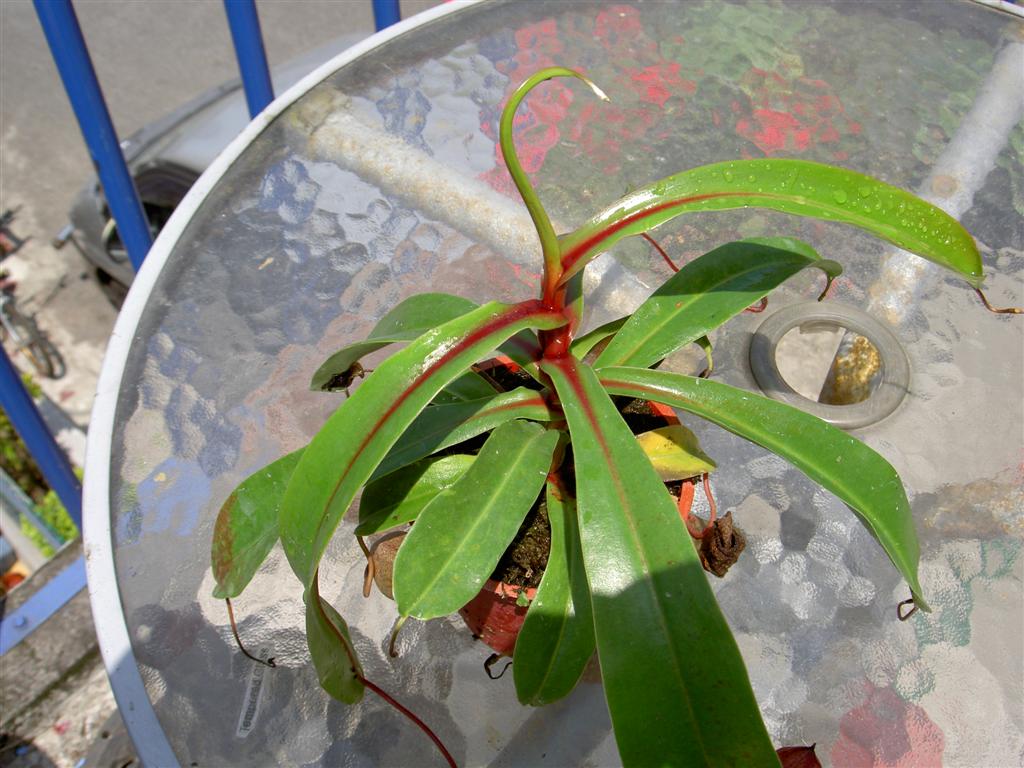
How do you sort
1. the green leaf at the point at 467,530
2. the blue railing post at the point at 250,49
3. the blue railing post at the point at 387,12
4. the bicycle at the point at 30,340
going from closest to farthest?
the green leaf at the point at 467,530 → the blue railing post at the point at 250,49 → the blue railing post at the point at 387,12 → the bicycle at the point at 30,340

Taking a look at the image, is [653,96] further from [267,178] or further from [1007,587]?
[1007,587]

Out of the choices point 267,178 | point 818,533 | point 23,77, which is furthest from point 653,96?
point 23,77

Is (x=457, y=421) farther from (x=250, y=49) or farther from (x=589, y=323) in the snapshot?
(x=250, y=49)

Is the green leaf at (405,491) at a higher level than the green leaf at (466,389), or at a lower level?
lower

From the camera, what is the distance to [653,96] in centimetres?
131

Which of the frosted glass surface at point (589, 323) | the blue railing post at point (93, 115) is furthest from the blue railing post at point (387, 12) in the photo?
the blue railing post at point (93, 115)

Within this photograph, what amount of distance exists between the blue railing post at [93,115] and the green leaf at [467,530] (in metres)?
0.94

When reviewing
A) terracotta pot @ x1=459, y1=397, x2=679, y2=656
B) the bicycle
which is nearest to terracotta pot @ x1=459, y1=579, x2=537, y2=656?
terracotta pot @ x1=459, y1=397, x2=679, y2=656

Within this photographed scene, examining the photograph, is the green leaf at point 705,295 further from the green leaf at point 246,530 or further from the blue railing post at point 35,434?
the blue railing post at point 35,434

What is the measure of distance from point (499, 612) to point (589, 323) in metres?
0.45

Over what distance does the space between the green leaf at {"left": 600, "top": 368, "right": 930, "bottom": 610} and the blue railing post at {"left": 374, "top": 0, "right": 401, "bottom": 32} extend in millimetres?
1113

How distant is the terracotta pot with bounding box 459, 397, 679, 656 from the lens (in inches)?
30.1

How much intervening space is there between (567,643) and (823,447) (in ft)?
0.85

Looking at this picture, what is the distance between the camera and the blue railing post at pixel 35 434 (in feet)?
4.53
